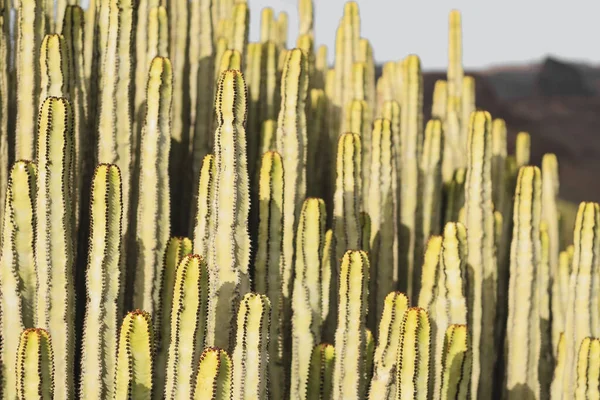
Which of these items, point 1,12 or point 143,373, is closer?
point 143,373

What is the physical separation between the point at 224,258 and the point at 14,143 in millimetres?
645

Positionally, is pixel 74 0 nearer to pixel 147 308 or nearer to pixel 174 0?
pixel 174 0

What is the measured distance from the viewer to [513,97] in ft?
52.2

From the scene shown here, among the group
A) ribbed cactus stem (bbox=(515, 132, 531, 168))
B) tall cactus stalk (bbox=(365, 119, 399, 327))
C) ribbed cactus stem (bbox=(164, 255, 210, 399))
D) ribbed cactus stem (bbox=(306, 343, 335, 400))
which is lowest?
ribbed cactus stem (bbox=(306, 343, 335, 400))

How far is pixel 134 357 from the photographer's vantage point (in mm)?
1220

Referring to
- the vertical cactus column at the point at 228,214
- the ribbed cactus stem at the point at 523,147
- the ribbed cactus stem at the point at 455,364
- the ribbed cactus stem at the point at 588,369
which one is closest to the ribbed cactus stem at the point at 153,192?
the vertical cactus column at the point at 228,214

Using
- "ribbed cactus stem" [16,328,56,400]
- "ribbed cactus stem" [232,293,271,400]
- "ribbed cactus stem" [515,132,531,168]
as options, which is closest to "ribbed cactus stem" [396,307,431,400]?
"ribbed cactus stem" [232,293,271,400]

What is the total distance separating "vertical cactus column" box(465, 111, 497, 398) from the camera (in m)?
1.76

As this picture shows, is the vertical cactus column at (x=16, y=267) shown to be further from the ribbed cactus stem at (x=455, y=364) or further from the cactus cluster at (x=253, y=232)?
the ribbed cactus stem at (x=455, y=364)

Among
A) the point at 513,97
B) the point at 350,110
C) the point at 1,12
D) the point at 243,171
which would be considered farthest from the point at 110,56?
the point at 513,97

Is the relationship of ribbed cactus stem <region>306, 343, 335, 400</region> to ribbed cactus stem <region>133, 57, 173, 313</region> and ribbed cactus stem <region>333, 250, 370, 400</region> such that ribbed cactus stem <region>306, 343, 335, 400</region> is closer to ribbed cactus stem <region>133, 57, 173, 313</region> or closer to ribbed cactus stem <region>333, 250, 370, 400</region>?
ribbed cactus stem <region>333, 250, 370, 400</region>

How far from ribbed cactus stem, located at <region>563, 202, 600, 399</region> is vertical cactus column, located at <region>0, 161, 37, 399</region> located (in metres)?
1.13

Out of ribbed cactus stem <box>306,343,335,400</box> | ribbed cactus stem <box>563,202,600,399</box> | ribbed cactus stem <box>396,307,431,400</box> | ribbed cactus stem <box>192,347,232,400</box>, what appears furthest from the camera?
ribbed cactus stem <box>563,202,600,399</box>

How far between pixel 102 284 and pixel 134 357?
0.15 m
